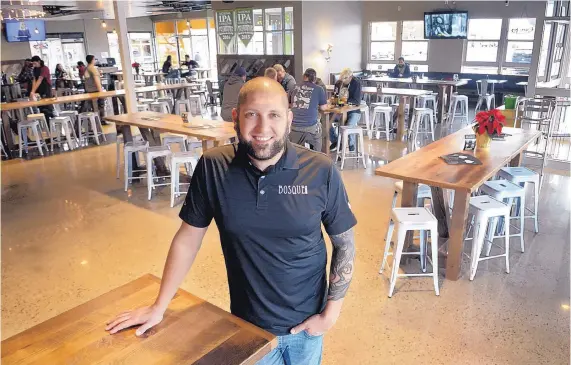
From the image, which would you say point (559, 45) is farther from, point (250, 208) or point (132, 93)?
point (250, 208)

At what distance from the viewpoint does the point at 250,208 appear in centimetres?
144

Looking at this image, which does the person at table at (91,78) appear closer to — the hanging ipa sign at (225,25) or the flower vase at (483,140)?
the hanging ipa sign at (225,25)

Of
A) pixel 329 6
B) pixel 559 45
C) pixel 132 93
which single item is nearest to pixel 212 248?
pixel 132 93

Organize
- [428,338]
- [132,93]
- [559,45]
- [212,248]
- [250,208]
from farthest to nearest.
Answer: [132,93] → [559,45] → [212,248] → [428,338] → [250,208]

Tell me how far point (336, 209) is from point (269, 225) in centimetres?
26

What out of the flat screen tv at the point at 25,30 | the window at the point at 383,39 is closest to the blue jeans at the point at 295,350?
the window at the point at 383,39

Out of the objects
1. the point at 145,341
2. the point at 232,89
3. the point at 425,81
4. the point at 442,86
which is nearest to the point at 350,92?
the point at 232,89

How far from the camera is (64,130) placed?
25.7ft

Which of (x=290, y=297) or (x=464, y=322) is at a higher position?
(x=290, y=297)

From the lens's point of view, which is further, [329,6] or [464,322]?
[329,6]

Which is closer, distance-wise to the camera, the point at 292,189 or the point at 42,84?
the point at 292,189

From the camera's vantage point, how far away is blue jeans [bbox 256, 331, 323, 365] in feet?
5.09

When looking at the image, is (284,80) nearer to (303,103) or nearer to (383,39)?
(303,103)

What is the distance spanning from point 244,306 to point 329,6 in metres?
10.8
